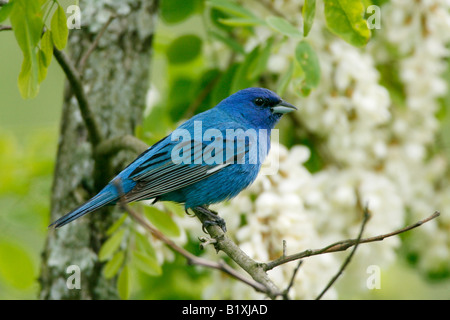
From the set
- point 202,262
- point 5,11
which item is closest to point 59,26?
point 5,11

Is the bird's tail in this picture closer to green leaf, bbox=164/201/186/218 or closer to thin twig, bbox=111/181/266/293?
green leaf, bbox=164/201/186/218

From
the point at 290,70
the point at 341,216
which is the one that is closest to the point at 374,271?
the point at 341,216

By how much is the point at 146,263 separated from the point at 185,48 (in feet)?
6.78

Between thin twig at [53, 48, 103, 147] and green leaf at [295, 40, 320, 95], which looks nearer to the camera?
thin twig at [53, 48, 103, 147]

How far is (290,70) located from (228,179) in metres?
0.81

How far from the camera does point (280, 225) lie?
3.69 m

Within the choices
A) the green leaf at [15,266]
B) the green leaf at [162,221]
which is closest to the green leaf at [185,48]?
the green leaf at [162,221]

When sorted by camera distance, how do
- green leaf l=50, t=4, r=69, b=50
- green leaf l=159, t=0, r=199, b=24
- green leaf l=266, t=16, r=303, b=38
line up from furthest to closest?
green leaf l=159, t=0, r=199, b=24
green leaf l=266, t=16, r=303, b=38
green leaf l=50, t=4, r=69, b=50

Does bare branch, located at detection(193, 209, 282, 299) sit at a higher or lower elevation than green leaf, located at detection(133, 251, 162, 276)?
lower

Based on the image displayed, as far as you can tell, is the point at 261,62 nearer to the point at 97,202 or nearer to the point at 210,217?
the point at 210,217

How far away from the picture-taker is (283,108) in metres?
4.34

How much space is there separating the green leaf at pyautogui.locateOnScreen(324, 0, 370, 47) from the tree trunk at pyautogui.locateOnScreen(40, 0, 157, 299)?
169cm

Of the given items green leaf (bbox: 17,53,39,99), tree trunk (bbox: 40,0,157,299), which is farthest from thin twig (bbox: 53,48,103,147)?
green leaf (bbox: 17,53,39,99)

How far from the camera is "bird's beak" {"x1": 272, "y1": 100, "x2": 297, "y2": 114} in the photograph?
4.29 meters
